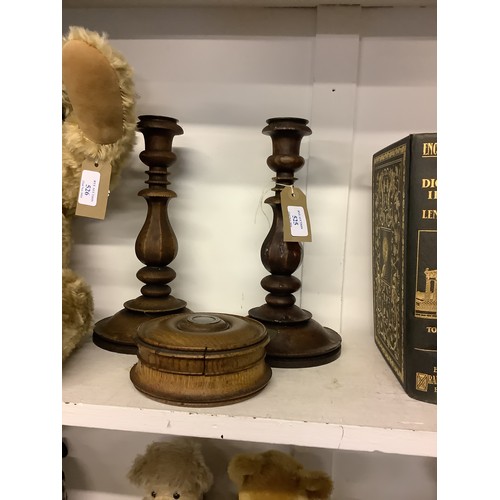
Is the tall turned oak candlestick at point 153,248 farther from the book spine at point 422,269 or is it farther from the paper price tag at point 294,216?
the book spine at point 422,269

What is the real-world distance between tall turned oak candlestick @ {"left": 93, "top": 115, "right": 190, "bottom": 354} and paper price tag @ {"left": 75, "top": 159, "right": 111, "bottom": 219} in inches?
2.8

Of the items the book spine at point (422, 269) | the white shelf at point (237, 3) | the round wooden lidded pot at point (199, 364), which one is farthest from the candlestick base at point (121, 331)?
the white shelf at point (237, 3)

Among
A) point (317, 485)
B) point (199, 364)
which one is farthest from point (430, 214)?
point (317, 485)

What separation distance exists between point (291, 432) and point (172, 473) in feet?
0.97

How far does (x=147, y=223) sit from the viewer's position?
69 cm

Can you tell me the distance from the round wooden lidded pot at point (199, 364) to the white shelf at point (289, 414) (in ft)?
0.04

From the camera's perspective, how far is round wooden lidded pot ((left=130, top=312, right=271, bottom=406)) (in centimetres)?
49

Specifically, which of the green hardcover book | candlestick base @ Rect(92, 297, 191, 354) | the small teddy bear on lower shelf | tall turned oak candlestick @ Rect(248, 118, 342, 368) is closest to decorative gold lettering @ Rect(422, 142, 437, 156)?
the green hardcover book

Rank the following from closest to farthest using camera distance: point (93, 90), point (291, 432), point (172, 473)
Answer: point (291, 432) < point (93, 90) < point (172, 473)

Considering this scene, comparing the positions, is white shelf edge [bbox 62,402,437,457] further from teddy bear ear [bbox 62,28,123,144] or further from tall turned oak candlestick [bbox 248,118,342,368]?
teddy bear ear [bbox 62,28,123,144]

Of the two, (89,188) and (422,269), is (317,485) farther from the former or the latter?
(89,188)

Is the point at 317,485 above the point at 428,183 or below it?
below

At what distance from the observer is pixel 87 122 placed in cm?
61
